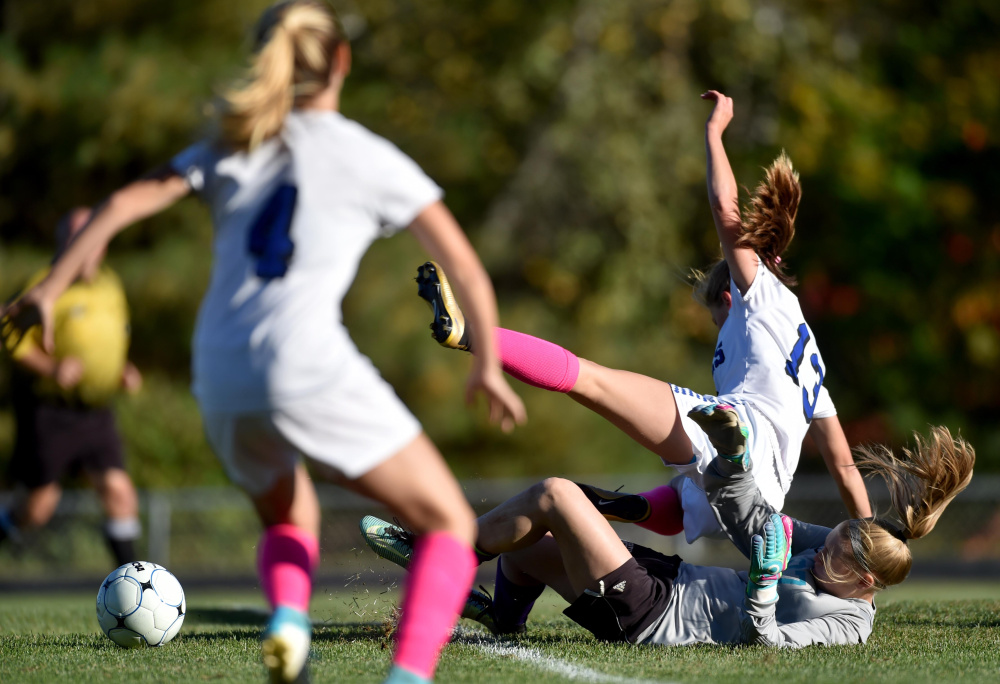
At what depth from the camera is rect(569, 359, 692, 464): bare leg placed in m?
4.62

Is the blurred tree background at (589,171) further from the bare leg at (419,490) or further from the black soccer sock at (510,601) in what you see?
the bare leg at (419,490)

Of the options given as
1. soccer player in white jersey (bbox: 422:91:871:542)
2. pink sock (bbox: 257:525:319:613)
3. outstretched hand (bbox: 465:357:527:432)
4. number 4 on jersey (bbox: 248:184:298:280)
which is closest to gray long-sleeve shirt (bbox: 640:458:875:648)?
soccer player in white jersey (bbox: 422:91:871:542)

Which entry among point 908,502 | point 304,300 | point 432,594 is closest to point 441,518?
point 432,594

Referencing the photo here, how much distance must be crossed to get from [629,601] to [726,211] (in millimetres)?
1768

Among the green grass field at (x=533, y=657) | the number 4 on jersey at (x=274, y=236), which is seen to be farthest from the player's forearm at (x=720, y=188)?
the number 4 on jersey at (x=274, y=236)

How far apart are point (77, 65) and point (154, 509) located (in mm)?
6746

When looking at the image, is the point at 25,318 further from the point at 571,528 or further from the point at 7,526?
the point at 7,526

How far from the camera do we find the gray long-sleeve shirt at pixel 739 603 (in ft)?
13.8

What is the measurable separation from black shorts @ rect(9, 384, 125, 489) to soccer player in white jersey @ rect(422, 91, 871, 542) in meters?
3.63

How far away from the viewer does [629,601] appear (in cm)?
414

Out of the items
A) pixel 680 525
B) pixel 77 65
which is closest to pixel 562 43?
pixel 77 65

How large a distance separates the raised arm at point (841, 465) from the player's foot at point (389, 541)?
1935mm

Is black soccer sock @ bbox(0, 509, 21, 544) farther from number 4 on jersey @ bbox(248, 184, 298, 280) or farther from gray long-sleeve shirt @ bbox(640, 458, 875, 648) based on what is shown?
number 4 on jersey @ bbox(248, 184, 298, 280)

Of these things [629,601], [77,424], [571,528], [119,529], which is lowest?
[119,529]
